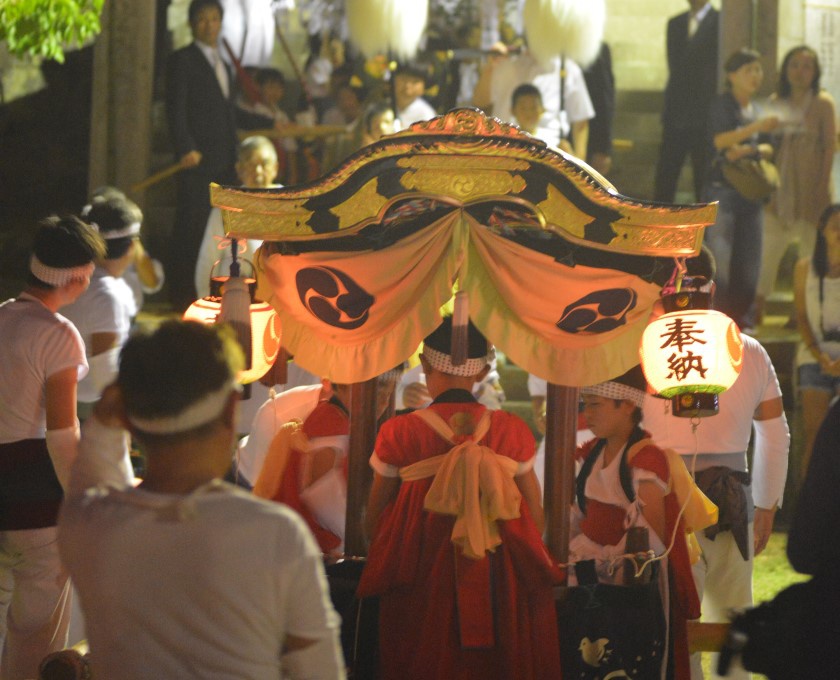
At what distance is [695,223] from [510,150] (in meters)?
0.79

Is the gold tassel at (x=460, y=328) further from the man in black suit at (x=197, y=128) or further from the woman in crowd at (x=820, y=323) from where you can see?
the man in black suit at (x=197, y=128)

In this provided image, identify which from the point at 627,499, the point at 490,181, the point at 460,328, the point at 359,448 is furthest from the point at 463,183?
the point at 627,499

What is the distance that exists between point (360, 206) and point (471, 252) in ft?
1.69

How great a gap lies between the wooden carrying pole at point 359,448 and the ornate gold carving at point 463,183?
942mm

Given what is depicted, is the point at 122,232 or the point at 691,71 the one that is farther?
the point at 691,71

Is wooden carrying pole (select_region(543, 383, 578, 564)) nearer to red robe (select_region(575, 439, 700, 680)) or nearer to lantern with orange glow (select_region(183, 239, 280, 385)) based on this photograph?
red robe (select_region(575, 439, 700, 680))

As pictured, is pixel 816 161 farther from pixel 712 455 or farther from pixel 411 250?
pixel 411 250

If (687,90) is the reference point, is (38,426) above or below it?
below

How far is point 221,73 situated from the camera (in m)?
11.6

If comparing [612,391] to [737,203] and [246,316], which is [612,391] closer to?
[246,316]

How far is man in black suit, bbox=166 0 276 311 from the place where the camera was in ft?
37.1

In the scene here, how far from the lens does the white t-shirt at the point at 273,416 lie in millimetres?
5238

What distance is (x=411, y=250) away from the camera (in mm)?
4688

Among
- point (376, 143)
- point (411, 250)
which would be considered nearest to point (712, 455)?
point (411, 250)
